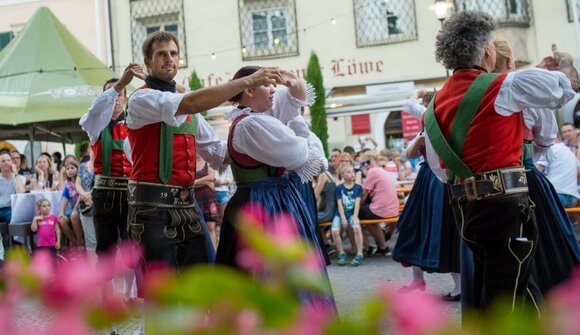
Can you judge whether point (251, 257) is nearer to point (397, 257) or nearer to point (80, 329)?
point (80, 329)

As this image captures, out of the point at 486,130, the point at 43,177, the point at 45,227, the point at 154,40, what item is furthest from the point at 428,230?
the point at 43,177

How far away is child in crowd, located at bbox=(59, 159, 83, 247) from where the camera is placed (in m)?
7.52

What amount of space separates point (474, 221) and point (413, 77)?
1398cm

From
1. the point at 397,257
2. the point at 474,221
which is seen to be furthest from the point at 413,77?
the point at 474,221

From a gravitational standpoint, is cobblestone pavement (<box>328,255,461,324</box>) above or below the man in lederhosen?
below

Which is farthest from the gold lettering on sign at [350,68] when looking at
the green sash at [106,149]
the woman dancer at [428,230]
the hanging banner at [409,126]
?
the green sash at [106,149]

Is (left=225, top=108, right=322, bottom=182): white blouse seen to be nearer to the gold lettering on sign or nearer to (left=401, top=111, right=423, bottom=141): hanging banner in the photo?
(left=401, top=111, right=423, bottom=141): hanging banner

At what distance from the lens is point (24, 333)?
52cm

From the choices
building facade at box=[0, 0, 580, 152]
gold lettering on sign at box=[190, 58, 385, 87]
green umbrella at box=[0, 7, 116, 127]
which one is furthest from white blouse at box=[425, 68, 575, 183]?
gold lettering on sign at box=[190, 58, 385, 87]

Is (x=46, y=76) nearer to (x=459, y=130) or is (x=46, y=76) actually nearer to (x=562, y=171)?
(x=562, y=171)

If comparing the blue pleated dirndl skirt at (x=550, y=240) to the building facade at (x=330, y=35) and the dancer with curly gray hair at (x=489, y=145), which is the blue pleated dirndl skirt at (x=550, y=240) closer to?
the dancer with curly gray hair at (x=489, y=145)

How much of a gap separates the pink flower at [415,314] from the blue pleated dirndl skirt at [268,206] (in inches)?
90.4

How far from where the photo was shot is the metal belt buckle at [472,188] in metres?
2.66

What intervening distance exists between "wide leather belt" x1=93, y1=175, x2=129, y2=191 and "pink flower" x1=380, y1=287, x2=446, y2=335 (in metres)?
4.12
